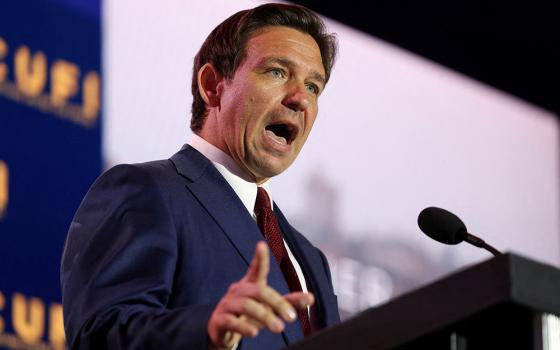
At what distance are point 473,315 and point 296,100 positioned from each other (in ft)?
3.50

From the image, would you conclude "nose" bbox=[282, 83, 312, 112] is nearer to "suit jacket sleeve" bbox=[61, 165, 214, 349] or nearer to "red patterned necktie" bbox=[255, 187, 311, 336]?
"red patterned necktie" bbox=[255, 187, 311, 336]

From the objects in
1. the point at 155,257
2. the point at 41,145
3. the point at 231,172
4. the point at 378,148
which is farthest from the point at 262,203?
the point at 378,148

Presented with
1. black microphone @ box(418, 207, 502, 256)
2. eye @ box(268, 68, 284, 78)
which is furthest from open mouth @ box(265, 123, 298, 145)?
black microphone @ box(418, 207, 502, 256)

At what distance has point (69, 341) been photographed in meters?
1.94

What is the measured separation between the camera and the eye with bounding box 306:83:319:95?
2.50 metres

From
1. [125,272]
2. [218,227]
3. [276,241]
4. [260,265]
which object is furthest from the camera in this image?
[276,241]

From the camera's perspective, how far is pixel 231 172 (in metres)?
2.38

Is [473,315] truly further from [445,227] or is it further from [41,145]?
[41,145]

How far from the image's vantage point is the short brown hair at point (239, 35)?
248 centimetres

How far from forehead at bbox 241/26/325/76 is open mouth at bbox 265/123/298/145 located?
0.14 metres

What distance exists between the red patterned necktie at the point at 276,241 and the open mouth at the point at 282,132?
11 cm

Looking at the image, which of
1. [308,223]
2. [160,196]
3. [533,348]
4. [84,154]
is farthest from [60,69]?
[533,348]

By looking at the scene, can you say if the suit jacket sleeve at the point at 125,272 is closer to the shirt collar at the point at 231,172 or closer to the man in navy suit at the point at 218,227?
the man in navy suit at the point at 218,227

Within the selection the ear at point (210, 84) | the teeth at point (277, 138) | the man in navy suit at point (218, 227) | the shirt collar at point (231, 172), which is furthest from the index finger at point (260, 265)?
the ear at point (210, 84)
